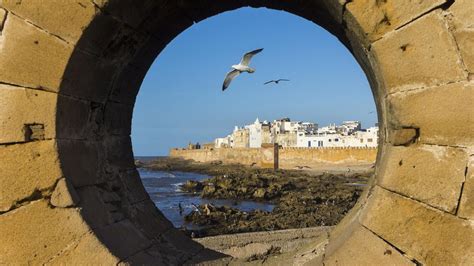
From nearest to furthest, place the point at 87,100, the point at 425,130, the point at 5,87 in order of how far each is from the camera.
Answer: the point at 425,130 < the point at 5,87 < the point at 87,100

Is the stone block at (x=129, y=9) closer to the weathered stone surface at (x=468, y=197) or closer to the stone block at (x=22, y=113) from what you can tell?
the stone block at (x=22, y=113)

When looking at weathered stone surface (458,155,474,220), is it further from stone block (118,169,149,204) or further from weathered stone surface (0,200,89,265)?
stone block (118,169,149,204)

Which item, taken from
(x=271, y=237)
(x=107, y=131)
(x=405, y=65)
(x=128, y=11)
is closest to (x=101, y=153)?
(x=107, y=131)

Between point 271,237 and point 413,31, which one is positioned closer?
point 413,31

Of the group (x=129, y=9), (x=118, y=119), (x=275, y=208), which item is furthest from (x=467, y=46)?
(x=275, y=208)

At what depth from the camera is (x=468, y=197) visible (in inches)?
93.5

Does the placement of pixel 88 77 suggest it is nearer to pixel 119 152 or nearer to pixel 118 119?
pixel 118 119

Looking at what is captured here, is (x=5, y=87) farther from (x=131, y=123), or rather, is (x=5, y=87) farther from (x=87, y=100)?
(x=131, y=123)

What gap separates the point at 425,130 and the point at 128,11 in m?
2.15

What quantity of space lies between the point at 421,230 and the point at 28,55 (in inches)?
102

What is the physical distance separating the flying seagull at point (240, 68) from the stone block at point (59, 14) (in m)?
7.72

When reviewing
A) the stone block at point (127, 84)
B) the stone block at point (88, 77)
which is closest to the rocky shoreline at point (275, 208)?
the stone block at point (127, 84)

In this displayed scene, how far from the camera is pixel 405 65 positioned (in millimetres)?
2562

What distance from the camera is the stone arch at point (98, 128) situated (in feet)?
8.01
